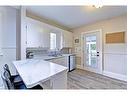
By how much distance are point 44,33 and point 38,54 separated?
0.96m

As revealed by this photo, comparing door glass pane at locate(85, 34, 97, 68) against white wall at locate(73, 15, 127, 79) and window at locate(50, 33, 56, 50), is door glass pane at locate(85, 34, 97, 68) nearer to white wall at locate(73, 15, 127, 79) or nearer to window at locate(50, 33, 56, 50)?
white wall at locate(73, 15, 127, 79)

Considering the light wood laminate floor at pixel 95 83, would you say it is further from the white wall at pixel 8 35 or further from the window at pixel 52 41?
the white wall at pixel 8 35

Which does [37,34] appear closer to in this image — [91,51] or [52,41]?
[52,41]

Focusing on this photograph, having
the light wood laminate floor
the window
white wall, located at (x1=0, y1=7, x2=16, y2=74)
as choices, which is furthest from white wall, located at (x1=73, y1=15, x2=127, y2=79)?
white wall, located at (x1=0, y1=7, x2=16, y2=74)

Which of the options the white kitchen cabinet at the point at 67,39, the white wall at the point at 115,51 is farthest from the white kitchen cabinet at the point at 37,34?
the white wall at the point at 115,51

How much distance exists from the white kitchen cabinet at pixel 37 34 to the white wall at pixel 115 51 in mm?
2413

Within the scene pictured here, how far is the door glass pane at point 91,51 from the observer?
19.8ft

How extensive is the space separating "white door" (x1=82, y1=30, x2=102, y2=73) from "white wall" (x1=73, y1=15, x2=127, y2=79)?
0.89 ft

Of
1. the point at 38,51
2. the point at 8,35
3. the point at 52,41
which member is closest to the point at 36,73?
the point at 8,35

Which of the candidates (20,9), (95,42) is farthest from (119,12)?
(20,9)

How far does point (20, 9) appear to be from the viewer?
4055 mm

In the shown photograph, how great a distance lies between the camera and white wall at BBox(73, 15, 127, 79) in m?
4.61

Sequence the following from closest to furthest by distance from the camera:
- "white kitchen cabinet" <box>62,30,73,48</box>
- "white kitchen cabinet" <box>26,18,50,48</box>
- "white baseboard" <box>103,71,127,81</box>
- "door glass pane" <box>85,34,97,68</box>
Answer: "white kitchen cabinet" <box>26,18,50,48</box>, "white baseboard" <box>103,71,127,81</box>, "door glass pane" <box>85,34,97,68</box>, "white kitchen cabinet" <box>62,30,73,48</box>
